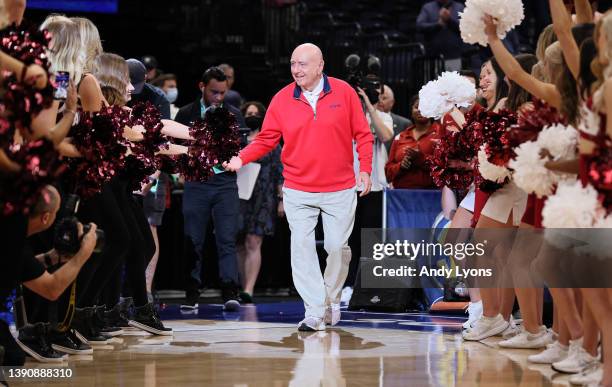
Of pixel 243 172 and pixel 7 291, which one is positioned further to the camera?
pixel 243 172

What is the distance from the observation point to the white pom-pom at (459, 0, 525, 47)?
19.1ft

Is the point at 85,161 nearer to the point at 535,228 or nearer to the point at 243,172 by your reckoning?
the point at 535,228

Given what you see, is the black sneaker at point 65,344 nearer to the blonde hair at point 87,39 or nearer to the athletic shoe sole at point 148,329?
the athletic shoe sole at point 148,329

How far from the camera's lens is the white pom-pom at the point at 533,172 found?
517 centimetres

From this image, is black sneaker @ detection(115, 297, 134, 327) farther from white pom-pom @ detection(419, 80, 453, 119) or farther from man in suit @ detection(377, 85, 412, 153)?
man in suit @ detection(377, 85, 412, 153)

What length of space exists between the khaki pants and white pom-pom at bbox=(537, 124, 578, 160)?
120 inches

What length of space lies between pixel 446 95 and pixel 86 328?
9.86ft

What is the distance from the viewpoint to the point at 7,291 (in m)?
4.70

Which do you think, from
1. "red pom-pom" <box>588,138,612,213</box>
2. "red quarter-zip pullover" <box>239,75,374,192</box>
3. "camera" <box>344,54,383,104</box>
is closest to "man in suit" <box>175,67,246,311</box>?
"camera" <box>344,54,383,104</box>

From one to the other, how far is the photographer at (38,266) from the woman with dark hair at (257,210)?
5.29 m

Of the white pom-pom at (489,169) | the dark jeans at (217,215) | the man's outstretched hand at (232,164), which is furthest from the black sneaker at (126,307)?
the white pom-pom at (489,169)

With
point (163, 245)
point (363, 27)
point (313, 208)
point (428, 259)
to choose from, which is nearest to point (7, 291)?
point (313, 208)

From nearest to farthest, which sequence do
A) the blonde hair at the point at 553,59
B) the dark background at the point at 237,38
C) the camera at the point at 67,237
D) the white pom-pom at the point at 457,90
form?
the camera at the point at 67,237
the blonde hair at the point at 553,59
the white pom-pom at the point at 457,90
the dark background at the point at 237,38

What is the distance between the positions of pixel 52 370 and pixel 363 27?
11.9 m
